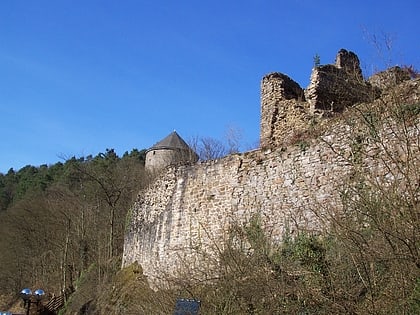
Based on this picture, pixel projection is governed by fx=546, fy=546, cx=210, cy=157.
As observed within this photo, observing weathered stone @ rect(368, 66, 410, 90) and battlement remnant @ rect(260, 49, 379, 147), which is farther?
battlement remnant @ rect(260, 49, 379, 147)

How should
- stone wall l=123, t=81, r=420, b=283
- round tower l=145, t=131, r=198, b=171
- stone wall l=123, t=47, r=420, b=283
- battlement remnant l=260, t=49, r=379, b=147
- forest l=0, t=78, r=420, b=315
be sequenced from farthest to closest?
round tower l=145, t=131, r=198, b=171 → battlement remnant l=260, t=49, r=379, b=147 → stone wall l=123, t=81, r=420, b=283 → stone wall l=123, t=47, r=420, b=283 → forest l=0, t=78, r=420, b=315

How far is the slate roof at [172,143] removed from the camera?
111ft

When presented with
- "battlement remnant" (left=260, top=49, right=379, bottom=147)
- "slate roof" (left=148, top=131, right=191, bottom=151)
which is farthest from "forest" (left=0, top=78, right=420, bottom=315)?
"slate roof" (left=148, top=131, right=191, bottom=151)

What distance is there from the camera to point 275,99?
1274 cm

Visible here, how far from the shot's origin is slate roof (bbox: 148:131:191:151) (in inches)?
1335

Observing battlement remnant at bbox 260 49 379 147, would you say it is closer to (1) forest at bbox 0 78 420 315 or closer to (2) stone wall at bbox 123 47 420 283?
(2) stone wall at bbox 123 47 420 283

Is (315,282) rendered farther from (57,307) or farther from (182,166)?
(57,307)

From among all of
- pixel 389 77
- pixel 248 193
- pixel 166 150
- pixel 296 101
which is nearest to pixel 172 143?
pixel 166 150

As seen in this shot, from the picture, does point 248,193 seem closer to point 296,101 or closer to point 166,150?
point 296,101

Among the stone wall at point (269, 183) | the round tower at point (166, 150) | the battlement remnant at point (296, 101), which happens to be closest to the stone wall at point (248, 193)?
the stone wall at point (269, 183)

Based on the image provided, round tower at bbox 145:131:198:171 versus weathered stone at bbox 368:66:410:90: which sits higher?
round tower at bbox 145:131:198:171

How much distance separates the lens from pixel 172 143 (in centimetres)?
3428

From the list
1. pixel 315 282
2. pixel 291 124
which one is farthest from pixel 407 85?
pixel 291 124

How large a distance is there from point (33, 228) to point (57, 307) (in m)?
7.70
